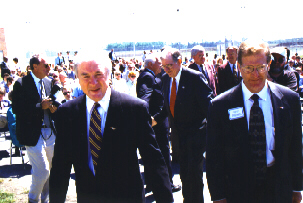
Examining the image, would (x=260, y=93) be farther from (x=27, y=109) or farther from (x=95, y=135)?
(x=27, y=109)

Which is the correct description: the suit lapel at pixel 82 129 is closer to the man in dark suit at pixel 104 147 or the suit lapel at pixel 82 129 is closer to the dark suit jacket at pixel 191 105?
the man in dark suit at pixel 104 147

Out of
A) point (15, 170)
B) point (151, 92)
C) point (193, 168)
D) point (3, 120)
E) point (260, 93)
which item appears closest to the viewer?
point (260, 93)

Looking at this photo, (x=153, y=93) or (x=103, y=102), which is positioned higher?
(x=103, y=102)

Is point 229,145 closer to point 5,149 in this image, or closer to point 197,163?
point 197,163

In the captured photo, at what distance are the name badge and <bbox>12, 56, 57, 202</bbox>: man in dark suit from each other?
300 cm

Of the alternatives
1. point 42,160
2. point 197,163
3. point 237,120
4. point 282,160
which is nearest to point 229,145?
point 237,120

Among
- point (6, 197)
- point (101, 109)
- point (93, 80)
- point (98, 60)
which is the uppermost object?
point (98, 60)

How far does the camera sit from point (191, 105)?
457 cm

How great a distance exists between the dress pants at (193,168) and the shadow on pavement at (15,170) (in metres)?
4.24

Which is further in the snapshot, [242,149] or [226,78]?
[226,78]

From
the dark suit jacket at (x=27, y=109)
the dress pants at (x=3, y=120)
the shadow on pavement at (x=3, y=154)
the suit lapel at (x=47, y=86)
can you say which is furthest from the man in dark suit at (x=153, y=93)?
the shadow on pavement at (x=3, y=154)

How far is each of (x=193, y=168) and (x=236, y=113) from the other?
207 centimetres

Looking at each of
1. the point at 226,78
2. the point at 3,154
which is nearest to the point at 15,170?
the point at 3,154

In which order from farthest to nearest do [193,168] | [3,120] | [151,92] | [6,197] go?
1. [3,120]
2. [6,197]
3. [151,92]
4. [193,168]
